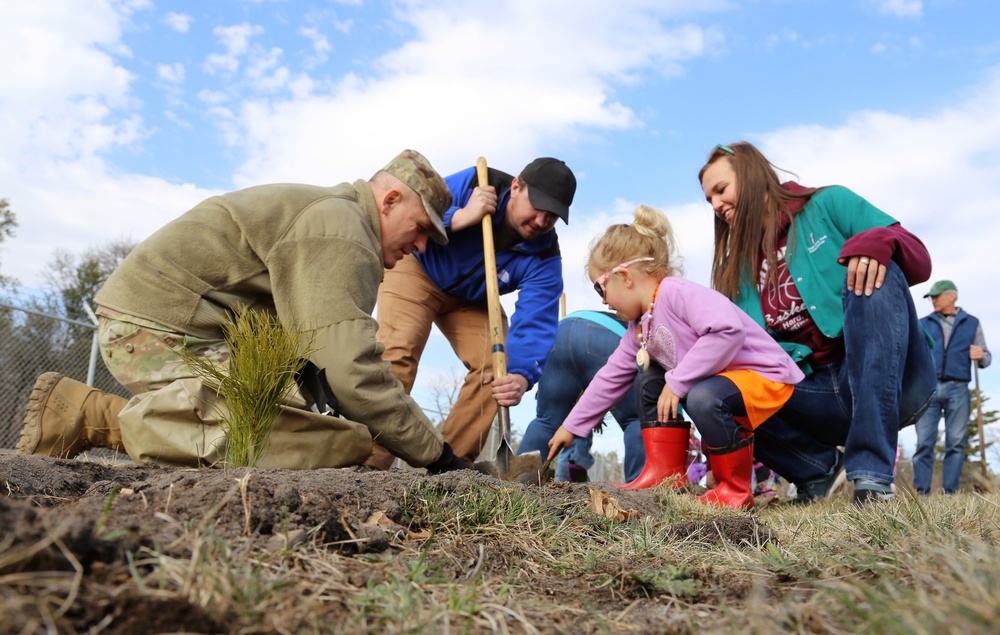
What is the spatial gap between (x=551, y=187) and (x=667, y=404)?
1.78 meters

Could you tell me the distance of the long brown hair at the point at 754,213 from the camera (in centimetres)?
412

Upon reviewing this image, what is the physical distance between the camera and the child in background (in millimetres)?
3750

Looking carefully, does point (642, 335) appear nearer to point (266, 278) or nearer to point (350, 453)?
point (350, 453)

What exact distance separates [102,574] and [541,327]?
441 cm

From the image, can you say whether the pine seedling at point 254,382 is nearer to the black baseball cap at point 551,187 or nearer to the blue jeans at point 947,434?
the black baseball cap at point 551,187

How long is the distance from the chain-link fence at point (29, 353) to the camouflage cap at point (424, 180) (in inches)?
270

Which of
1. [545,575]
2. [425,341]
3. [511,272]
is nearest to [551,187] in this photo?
[511,272]

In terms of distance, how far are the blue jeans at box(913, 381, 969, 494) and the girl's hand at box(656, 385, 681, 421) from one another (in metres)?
5.69

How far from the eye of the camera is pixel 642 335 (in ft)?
13.9

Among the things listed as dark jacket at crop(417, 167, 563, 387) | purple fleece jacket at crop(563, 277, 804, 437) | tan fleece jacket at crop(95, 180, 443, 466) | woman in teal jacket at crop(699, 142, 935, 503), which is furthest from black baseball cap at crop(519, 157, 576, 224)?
tan fleece jacket at crop(95, 180, 443, 466)

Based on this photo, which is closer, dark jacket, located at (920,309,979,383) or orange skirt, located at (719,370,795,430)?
orange skirt, located at (719,370,795,430)

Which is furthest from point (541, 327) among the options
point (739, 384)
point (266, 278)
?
point (266, 278)

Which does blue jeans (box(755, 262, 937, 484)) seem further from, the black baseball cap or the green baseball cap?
the green baseball cap

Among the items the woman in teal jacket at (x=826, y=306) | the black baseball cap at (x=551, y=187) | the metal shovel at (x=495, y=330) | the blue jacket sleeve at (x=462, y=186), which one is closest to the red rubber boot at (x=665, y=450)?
the woman in teal jacket at (x=826, y=306)
